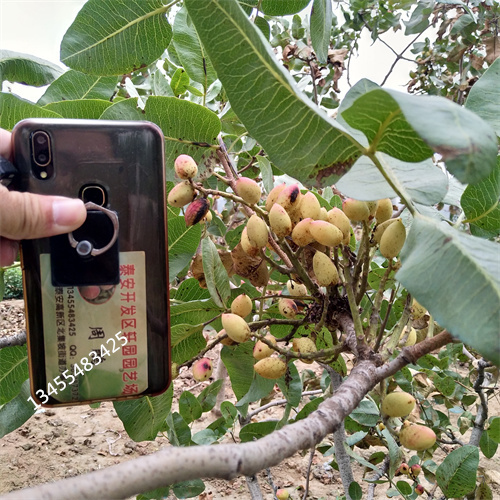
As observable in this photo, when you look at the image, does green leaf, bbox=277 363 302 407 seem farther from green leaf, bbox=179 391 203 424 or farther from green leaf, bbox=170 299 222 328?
green leaf, bbox=179 391 203 424

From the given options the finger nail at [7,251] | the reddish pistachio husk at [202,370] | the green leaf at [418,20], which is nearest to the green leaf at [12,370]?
the finger nail at [7,251]

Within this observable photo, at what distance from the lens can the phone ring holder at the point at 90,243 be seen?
470 mm

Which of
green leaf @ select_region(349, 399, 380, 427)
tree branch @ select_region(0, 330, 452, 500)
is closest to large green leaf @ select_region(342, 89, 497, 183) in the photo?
tree branch @ select_region(0, 330, 452, 500)

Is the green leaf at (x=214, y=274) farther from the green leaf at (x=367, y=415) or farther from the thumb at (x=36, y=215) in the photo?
the green leaf at (x=367, y=415)

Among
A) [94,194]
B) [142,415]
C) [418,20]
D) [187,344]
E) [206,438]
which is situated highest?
[418,20]

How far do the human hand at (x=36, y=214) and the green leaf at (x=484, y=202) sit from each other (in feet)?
1.25

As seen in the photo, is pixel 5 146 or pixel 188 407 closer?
pixel 5 146

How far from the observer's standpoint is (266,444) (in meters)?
0.21

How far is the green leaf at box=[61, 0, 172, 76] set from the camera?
22.6 inches

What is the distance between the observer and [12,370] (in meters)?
0.70

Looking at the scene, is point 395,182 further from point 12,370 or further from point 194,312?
point 12,370

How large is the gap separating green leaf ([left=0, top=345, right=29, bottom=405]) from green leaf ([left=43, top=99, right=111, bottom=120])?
0.34 meters

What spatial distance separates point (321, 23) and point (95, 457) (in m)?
1.83

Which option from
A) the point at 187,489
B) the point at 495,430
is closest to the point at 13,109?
the point at 187,489
